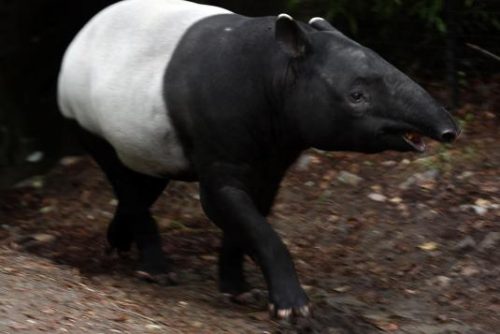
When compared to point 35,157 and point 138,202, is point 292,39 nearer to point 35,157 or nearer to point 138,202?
point 138,202

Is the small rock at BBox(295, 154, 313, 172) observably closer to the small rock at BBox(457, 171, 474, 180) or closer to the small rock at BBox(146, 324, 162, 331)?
the small rock at BBox(457, 171, 474, 180)

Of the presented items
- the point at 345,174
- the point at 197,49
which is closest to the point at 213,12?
the point at 197,49

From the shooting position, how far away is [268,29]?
548 centimetres

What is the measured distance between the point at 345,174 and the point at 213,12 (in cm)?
218

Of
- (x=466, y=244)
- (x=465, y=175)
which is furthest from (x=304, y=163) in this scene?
(x=466, y=244)

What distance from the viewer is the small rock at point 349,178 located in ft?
25.1

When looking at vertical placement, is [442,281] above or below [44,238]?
above

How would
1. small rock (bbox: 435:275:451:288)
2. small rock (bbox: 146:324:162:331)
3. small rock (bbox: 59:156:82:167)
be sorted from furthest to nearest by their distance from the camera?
small rock (bbox: 59:156:82:167), small rock (bbox: 435:275:451:288), small rock (bbox: 146:324:162:331)

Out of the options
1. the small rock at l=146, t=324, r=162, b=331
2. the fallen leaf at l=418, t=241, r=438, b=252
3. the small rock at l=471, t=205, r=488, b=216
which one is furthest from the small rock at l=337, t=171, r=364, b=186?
the small rock at l=146, t=324, r=162, b=331

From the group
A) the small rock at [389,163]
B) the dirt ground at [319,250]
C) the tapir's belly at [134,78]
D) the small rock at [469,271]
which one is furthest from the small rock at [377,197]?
the tapir's belly at [134,78]

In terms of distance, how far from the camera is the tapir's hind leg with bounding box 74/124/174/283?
20.6 ft

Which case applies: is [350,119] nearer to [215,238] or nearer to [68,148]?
[215,238]

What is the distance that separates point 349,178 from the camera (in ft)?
25.2

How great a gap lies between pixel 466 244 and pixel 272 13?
8.17 feet
